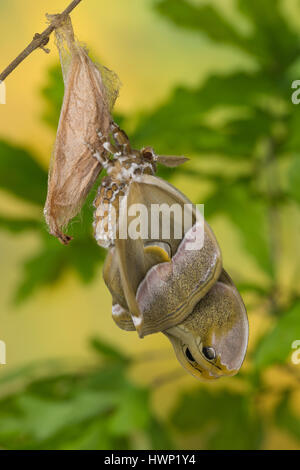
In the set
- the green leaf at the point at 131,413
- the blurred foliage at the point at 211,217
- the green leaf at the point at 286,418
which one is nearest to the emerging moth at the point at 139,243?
the blurred foliage at the point at 211,217

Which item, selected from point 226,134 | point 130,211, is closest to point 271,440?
point 226,134

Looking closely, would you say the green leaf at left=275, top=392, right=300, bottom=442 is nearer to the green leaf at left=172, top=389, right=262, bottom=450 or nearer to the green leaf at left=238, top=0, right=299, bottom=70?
the green leaf at left=172, top=389, right=262, bottom=450

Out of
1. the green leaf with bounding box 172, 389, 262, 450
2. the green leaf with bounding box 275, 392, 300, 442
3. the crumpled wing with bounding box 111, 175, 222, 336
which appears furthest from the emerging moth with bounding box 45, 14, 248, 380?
the green leaf with bounding box 275, 392, 300, 442

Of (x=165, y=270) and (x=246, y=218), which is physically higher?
(x=165, y=270)

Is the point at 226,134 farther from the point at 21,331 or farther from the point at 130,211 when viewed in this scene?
the point at 21,331

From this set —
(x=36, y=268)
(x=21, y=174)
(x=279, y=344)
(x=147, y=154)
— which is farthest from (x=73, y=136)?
(x=36, y=268)

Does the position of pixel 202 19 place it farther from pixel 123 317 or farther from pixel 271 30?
pixel 123 317

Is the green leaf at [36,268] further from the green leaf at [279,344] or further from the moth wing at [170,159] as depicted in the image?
the moth wing at [170,159]
